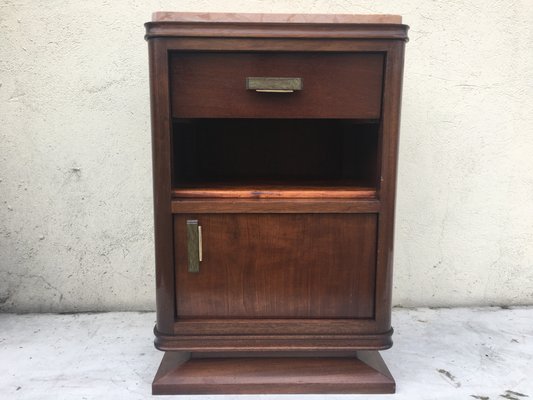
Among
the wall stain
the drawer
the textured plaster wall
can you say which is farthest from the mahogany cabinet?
the textured plaster wall

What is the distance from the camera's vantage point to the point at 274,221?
96cm

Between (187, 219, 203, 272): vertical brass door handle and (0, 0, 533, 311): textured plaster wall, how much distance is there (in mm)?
528

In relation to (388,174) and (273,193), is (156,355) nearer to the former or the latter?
(273,193)

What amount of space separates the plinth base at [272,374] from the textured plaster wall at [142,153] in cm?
48

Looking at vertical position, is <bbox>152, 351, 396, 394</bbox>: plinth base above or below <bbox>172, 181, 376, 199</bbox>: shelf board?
below

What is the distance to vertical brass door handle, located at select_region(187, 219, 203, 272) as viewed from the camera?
3.13ft

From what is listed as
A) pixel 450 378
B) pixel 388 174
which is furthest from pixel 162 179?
pixel 450 378

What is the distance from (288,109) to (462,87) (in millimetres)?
734

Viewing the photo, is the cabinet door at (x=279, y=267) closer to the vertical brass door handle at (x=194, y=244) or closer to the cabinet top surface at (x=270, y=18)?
the vertical brass door handle at (x=194, y=244)

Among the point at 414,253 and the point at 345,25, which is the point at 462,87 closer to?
the point at 414,253

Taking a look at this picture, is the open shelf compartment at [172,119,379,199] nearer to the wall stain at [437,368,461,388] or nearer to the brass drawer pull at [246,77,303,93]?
the brass drawer pull at [246,77,303,93]

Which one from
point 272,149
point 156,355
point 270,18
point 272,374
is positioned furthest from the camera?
point 272,149

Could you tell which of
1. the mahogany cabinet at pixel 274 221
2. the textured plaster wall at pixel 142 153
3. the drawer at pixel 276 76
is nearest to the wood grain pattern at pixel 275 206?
the mahogany cabinet at pixel 274 221

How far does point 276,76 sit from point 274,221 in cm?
28
